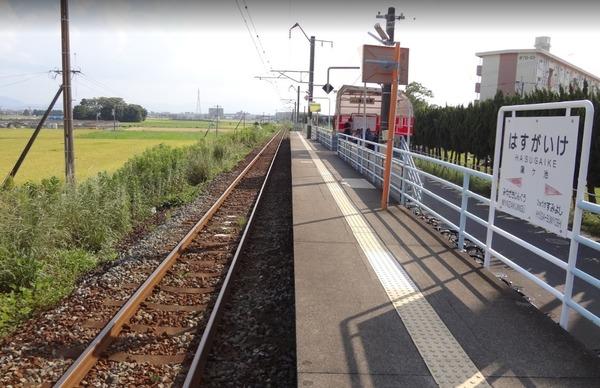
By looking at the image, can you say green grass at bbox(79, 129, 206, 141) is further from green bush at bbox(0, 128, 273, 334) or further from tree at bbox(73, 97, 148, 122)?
green bush at bbox(0, 128, 273, 334)

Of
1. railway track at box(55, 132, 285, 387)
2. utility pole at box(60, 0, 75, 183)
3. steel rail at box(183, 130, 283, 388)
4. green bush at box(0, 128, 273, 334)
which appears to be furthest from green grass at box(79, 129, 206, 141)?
steel rail at box(183, 130, 283, 388)

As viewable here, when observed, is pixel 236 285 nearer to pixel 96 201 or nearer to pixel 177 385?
pixel 177 385

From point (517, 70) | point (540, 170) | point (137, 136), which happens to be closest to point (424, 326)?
point (540, 170)

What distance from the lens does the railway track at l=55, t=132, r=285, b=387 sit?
441 cm

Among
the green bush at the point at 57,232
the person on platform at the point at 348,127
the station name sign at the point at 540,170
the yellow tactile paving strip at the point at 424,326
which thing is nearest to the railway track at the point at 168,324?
the green bush at the point at 57,232

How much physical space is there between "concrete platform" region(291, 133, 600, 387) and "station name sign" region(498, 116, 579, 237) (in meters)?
0.88

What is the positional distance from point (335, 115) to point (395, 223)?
2129cm

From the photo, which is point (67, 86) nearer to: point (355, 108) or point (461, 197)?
point (461, 197)

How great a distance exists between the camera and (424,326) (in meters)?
4.30

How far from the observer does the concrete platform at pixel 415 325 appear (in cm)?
353

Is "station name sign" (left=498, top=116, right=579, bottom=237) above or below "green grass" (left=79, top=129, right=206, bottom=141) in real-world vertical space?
above

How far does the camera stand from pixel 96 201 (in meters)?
9.95

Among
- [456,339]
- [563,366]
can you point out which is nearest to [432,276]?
[456,339]

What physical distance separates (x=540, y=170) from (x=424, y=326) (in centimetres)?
176
